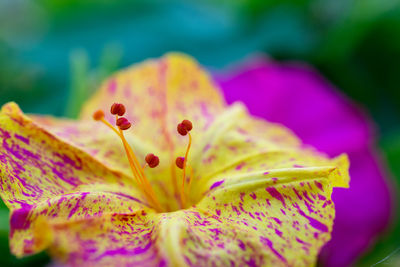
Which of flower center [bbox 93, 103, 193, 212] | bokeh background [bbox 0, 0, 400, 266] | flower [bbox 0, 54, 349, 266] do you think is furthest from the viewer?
bokeh background [bbox 0, 0, 400, 266]

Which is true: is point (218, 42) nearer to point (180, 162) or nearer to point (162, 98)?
point (162, 98)

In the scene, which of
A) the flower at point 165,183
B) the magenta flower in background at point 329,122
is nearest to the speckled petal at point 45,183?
the flower at point 165,183

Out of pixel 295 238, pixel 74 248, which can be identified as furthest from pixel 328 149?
pixel 74 248

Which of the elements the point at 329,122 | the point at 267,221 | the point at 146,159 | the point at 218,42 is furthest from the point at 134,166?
the point at 218,42

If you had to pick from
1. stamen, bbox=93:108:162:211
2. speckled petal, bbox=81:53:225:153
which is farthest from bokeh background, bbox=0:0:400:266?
stamen, bbox=93:108:162:211

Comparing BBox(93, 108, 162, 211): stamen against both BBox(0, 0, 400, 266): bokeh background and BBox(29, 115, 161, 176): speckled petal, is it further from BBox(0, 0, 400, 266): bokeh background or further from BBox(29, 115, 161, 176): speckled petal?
BBox(0, 0, 400, 266): bokeh background

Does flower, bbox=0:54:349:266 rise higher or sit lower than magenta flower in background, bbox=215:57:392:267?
higher
